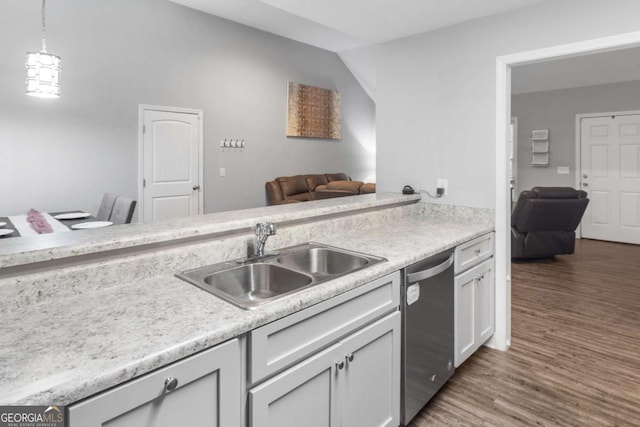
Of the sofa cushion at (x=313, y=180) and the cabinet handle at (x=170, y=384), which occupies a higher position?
A: the sofa cushion at (x=313, y=180)

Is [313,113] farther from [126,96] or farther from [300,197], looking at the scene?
[126,96]

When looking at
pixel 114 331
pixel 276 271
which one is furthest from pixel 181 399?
pixel 276 271

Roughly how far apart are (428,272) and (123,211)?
9.60 feet

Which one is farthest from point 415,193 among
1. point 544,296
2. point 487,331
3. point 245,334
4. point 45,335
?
point 45,335

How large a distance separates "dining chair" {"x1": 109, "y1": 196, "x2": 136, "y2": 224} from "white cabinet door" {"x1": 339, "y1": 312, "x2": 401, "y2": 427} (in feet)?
8.84

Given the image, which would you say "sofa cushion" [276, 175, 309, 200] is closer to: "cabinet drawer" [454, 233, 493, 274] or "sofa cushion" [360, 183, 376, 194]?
"sofa cushion" [360, 183, 376, 194]

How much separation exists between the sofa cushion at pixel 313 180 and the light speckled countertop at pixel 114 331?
5500mm

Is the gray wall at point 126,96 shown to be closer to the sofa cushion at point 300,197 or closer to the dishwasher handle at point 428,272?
the sofa cushion at point 300,197

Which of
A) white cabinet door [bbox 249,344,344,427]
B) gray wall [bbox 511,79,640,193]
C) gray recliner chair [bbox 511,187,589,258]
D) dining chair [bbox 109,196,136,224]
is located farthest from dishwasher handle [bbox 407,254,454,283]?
gray wall [bbox 511,79,640,193]

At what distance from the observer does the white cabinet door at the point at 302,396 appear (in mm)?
1151

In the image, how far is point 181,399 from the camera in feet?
3.19

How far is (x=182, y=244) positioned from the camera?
1619mm

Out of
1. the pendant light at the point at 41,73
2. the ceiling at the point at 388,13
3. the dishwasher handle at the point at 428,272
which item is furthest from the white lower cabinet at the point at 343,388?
the pendant light at the point at 41,73

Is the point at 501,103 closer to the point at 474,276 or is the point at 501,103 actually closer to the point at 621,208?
the point at 474,276
